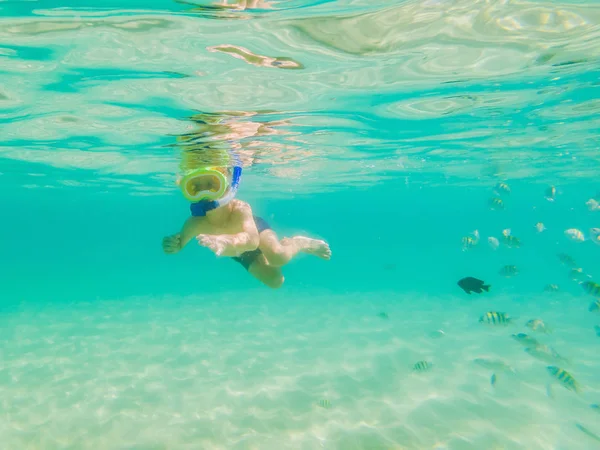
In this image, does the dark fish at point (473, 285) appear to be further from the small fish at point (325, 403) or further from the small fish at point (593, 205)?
the small fish at point (593, 205)

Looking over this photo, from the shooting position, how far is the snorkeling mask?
20.7 feet

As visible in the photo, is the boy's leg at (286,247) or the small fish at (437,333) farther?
the small fish at (437,333)

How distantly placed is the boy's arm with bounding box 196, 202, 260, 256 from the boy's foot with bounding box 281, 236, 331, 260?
3.13 feet

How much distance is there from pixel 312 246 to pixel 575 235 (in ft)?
34.6

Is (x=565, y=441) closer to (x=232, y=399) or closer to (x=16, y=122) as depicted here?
(x=232, y=399)

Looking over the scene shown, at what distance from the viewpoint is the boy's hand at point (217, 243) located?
193 inches

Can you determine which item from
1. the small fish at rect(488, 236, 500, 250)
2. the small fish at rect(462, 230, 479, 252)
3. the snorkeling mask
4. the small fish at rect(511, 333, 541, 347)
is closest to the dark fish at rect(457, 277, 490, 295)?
the small fish at rect(511, 333, 541, 347)

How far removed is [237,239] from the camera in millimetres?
5781

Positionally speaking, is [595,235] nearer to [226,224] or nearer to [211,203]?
[226,224]

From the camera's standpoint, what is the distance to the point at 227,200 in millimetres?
6598

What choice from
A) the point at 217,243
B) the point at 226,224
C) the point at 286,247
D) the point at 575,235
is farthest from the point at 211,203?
the point at 575,235

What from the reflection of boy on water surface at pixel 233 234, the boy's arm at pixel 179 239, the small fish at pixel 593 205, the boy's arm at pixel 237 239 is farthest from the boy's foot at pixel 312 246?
the small fish at pixel 593 205

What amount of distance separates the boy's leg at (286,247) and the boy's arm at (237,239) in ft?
1.93

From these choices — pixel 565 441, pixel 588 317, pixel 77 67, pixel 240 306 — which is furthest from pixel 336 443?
pixel 588 317
